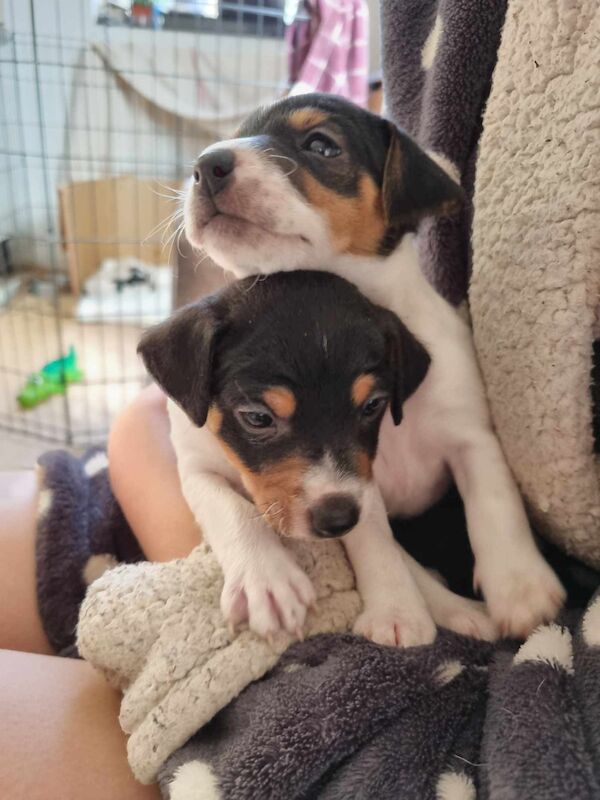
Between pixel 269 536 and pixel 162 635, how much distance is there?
22 cm

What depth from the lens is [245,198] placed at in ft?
3.72

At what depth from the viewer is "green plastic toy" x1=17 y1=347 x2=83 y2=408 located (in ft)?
11.2

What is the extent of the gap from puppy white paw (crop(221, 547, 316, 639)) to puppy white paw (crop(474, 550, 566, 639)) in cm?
26

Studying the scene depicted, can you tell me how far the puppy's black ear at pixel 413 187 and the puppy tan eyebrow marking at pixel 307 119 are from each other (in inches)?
5.1

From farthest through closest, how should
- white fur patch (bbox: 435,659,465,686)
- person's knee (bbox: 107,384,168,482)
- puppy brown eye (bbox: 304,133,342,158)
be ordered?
person's knee (bbox: 107,384,168,482), puppy brown eye (bbox: 304,133,342,158), white fur patch (bbox: 435,659,465,686)

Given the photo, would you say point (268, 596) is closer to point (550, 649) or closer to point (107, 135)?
point (550, 649)

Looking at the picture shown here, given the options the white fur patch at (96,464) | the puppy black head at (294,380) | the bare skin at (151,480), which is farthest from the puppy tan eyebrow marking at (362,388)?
the white fur patch at (96,464)

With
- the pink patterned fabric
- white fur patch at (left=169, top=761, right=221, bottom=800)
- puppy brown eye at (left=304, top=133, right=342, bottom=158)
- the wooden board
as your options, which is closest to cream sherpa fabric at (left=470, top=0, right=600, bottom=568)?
puppy brown eye at (left=304, top=133, right=342, bottom=158)

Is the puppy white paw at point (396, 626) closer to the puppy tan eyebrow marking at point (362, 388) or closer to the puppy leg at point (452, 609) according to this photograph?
the puppy leg at point (452, 609)

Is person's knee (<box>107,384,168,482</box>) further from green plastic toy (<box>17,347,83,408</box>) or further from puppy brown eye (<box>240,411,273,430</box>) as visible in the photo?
green plastic toy (<box>17,347,83,408</box>)

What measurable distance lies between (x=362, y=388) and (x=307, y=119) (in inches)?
19.2

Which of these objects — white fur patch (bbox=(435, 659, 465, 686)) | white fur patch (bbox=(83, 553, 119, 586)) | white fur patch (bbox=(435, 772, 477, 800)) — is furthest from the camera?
white fur patch (bbox=(83, 553, 119, 586))

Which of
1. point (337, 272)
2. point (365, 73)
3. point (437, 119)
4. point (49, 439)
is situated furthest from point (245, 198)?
point (365, 73)

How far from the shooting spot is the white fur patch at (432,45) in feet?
4.46
